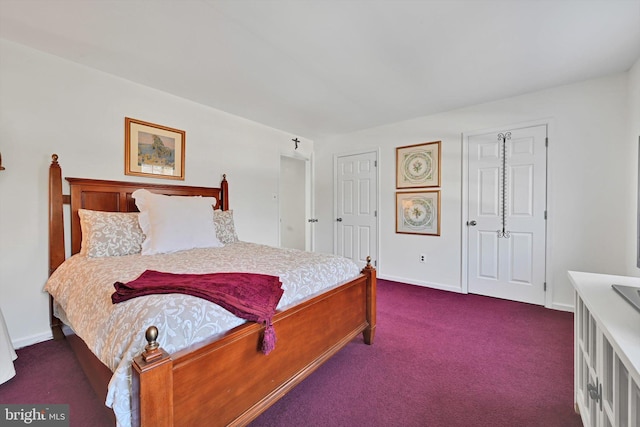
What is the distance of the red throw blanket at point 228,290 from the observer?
1.12m

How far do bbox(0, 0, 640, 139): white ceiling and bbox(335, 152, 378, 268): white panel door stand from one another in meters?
1.43

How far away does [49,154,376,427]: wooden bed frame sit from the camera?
84cm

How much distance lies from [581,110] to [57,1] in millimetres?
4351

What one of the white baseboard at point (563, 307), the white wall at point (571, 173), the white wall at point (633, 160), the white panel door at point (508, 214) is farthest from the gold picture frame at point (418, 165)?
the white baseboard at point (563, 307)

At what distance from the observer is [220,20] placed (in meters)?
1.75

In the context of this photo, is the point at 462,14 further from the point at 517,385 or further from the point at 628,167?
the point at 517,385

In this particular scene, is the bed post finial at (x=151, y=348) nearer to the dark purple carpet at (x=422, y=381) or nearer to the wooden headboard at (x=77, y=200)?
the dark purple carpet at (x=422, y=381)

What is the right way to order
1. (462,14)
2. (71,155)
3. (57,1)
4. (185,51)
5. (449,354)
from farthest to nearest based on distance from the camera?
(71,155)
(185,51)
(449,354)
(462,14)
(57,1)

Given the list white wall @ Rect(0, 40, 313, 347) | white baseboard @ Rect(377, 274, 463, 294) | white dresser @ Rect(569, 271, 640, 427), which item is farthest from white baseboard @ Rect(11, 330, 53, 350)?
white baseboard @ Rect(377, 274, 463, 294)

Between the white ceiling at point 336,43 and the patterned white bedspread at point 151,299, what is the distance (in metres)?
1.62

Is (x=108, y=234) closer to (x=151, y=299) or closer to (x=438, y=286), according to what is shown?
(x=151, y=299)

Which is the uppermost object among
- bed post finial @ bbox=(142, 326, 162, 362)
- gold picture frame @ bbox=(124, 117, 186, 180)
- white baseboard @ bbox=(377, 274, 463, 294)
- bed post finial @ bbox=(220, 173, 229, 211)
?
gold picture frame @ bbox=(124, 117, 186, 180)

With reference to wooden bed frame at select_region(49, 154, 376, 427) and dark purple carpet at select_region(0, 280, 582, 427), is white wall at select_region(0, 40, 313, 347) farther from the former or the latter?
dark purple carpet at select_region(0, 280, 582, 427)

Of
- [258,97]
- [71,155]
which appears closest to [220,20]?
[258,97]
